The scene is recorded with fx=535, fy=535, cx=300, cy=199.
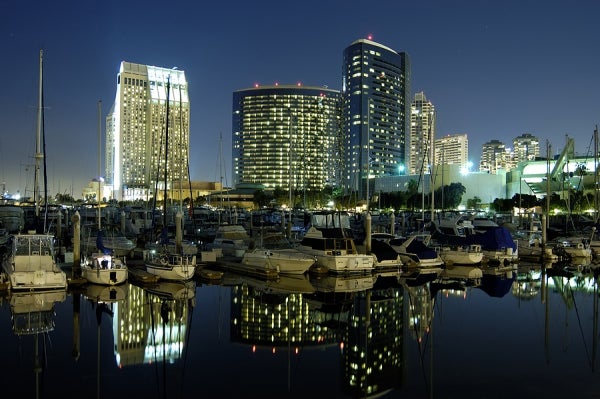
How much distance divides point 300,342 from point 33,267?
1550cm

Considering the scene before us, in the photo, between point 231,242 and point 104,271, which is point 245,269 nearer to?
point 104,271

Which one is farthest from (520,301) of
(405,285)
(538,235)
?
(538,235)

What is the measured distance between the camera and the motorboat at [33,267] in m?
26.2

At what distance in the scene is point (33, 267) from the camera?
2689 cm

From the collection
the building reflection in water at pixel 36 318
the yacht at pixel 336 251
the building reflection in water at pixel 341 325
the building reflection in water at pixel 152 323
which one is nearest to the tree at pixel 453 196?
the yacht at pixel 336 251

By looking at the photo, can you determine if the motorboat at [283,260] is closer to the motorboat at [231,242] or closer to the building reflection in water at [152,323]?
the motorboat at [231,242]

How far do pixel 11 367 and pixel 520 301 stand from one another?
23.4 meters

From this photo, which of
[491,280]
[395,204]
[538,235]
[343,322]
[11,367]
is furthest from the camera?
[395,204]

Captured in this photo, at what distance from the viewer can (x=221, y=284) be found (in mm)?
32125

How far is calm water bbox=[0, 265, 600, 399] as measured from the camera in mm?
14445

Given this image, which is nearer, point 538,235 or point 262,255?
point 262,255

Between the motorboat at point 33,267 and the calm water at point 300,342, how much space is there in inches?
36.0

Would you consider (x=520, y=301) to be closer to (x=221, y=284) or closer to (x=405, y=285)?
(x=405, y=285)

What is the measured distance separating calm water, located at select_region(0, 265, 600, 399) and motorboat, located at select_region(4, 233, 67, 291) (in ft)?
3.00
